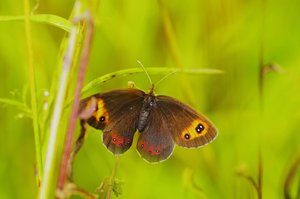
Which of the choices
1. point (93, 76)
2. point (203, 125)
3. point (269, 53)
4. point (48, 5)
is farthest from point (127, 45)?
point (203, 125)

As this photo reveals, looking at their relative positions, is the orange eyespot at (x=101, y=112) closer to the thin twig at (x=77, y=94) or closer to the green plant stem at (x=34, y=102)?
the green plant stem at (x=34, y=102)

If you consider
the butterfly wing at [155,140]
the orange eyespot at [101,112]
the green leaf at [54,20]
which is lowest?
the butterfly wing at [155,140]

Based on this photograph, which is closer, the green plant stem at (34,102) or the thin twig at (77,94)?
the thin twig at (77,94)

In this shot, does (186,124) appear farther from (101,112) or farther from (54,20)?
(54,20)

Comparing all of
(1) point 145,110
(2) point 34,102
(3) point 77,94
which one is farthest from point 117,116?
(3) point 77,94

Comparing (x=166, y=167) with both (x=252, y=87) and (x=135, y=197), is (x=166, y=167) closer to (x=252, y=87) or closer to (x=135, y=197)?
(x=135, y=197)

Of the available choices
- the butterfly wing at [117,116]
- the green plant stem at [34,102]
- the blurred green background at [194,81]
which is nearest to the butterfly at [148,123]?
the butterfly wing at [117,116]

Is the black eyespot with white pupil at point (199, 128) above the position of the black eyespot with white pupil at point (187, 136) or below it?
above
